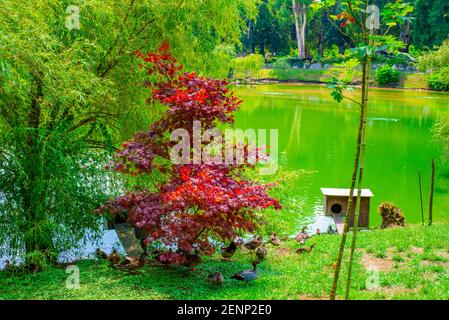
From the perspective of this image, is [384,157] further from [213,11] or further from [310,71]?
[310,71]

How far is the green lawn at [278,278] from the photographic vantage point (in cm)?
604

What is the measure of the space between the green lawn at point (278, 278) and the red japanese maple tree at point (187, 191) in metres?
0.41

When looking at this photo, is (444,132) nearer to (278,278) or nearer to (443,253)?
(443,253)

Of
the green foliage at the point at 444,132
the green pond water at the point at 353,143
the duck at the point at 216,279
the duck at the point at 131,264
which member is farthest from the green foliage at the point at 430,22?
the duck at the point at 216,279

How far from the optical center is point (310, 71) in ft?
182

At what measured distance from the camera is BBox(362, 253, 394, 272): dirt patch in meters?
7.26

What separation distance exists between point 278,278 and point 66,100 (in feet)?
11.3

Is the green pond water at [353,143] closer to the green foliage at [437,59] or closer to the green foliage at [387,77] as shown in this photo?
the green foliage at [437,59]

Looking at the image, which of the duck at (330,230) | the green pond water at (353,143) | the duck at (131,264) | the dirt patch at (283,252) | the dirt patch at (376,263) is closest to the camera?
the duck at (131,264)

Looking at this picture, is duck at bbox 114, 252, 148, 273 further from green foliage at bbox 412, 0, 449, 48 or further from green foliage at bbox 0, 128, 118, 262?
green foliage at bbox 412, 0, 449, 48

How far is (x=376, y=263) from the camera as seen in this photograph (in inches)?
298

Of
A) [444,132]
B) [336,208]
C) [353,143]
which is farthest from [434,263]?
[353,143]

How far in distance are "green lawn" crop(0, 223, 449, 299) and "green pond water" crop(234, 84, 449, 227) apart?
10.1 feet

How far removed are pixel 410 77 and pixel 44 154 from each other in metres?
45.5
